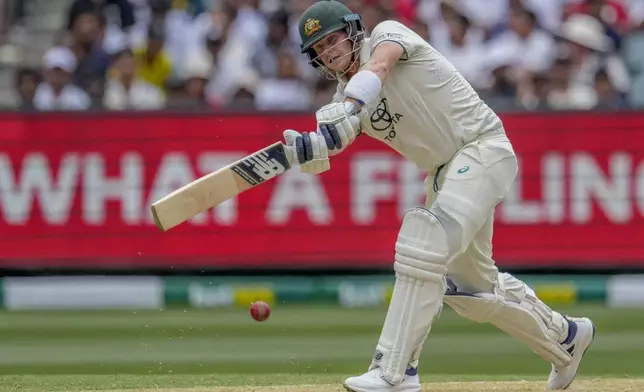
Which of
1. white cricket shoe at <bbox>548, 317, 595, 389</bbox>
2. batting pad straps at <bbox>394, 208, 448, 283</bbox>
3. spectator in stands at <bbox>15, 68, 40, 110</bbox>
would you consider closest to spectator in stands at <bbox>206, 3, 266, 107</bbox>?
spectator in stands at <bbox>15, 68, 40, 110</bbox>

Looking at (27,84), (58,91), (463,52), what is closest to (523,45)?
(463,52)

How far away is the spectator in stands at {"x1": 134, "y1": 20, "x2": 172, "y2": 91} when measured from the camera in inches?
466

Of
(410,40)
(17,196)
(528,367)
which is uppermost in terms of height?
(410,40)

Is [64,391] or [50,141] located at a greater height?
[50,141]

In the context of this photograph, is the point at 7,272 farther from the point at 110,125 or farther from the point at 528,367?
the point at 528,367

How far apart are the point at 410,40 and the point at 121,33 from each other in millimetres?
6835

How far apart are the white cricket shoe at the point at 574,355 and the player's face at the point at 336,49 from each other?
5.05ft

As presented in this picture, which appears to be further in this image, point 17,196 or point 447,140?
point 17,196

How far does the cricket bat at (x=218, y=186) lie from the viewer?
5469 mm

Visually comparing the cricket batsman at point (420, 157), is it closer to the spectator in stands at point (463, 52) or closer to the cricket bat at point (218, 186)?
the cricket bat at point (218, 186)

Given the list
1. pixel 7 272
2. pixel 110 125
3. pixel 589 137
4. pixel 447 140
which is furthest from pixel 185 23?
pixel 447 140

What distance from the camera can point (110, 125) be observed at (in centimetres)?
1048

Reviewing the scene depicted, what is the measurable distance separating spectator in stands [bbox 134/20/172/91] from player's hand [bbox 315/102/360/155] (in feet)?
21.7

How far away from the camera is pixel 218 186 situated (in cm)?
554
